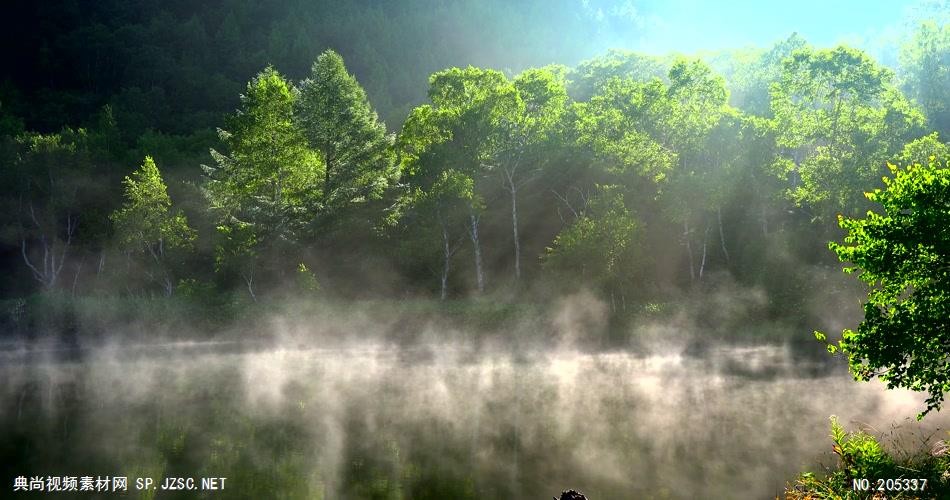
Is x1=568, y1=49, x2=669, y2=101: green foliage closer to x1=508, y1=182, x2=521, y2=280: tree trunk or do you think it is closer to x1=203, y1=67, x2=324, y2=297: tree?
x1=508, y1=182, x2=521, y2=280: tree trunk

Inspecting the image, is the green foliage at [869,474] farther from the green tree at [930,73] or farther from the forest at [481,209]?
the green tree at [930,73]

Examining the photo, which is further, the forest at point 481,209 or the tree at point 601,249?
the forest at point 481,209

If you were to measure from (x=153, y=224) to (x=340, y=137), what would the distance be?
19.7 metres

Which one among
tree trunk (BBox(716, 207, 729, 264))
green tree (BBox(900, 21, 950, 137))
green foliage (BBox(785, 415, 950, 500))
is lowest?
green foliage (BBox(785, 415, 950, 500))

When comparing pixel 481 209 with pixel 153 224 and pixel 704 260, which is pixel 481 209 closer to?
pixel 704 260

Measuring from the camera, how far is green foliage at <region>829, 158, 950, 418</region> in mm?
18828

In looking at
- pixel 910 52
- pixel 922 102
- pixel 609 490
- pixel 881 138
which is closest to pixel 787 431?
pixel 609 490

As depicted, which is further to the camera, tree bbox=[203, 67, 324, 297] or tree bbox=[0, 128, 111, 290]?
tree bbox=[0, 128, 111, 290]

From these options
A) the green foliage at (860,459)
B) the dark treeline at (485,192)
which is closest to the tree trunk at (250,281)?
the dark treeline at (485,192)

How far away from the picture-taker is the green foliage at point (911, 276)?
18.8 meters

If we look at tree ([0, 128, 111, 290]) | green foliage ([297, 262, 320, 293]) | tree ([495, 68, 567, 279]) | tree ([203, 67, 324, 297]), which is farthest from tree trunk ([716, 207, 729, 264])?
tree ([0, 128, 111, 290])

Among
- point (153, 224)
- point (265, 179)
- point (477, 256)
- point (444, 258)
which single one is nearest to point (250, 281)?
point (265, 179)

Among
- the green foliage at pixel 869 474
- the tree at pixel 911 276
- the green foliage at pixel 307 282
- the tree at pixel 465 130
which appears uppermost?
the tree at pixel 465 130

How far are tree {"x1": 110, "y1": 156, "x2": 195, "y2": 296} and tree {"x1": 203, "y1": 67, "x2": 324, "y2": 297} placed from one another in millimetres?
7394
